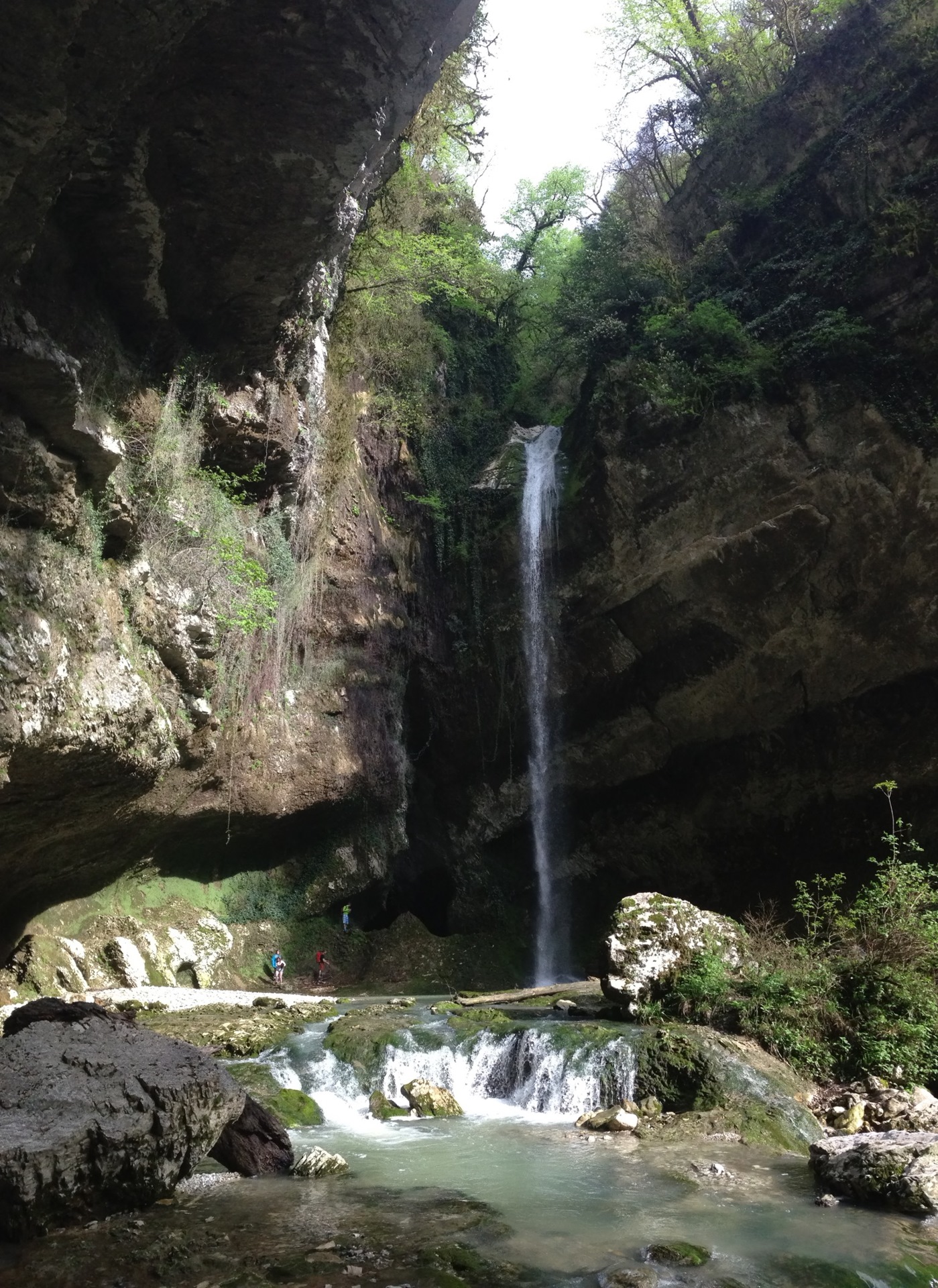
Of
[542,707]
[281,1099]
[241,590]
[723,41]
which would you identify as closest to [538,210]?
[723,41]

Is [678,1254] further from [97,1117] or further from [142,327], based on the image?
[142,327]

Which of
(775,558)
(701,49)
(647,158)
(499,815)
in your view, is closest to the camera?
(775,558)

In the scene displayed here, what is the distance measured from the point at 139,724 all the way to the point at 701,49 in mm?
20885

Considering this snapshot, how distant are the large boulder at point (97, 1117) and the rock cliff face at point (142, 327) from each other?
2492 mm

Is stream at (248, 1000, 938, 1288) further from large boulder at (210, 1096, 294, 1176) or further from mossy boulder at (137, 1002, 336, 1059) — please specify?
large boulder at (210, 1096, 294, 1176)

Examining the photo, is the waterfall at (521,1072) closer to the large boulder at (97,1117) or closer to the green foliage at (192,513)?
the large boulder at (97,1117)

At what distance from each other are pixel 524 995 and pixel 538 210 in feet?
83.7

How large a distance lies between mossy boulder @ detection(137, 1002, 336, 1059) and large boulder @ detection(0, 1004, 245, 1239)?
2827mm

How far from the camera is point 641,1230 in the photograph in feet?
15.6

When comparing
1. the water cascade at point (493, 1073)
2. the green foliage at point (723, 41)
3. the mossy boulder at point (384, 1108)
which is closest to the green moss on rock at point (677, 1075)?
the water cascade at point (493, 1073)

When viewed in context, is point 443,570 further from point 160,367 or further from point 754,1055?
point 754,1055

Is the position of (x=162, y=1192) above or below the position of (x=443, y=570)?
below

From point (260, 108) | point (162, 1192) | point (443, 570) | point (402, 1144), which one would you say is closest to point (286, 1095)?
point (402, 1144)

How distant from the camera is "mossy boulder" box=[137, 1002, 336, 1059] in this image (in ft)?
29.7
